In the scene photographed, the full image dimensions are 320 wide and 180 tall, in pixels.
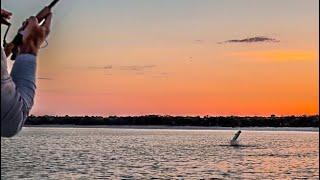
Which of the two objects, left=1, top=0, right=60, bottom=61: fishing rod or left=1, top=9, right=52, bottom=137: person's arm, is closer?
left=1, top=9, right=52, bottom=137: person's arm

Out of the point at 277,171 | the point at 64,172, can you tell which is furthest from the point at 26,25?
the point at 277,171

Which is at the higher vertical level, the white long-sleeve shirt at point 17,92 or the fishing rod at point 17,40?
the fishing rod at point 17,40

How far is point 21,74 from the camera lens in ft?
6.23

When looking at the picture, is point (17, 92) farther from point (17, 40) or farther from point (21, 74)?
point (17, 40)

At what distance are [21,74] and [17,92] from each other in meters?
0.07

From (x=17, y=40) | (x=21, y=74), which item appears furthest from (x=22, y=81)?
(x=17, y=40)

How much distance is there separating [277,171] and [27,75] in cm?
6161

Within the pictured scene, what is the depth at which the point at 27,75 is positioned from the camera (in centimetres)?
190

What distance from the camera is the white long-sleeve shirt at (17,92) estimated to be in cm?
179

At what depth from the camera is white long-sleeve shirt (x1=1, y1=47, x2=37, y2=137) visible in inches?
70.7

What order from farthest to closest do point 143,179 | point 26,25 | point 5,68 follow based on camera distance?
point 143,179
point 26,25
point 5,68

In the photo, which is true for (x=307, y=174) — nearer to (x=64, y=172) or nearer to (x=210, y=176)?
(x=210, y=176)

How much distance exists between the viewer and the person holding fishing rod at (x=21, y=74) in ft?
5.94

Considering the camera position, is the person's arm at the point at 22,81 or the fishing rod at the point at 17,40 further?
the fishing rod at the point at 17,40
